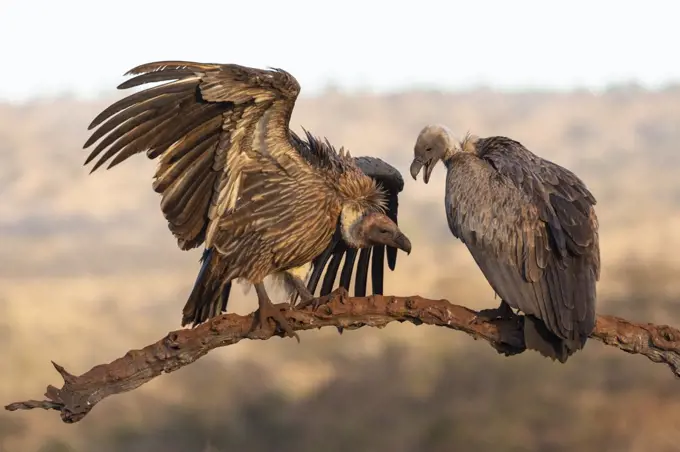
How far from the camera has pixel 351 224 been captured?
6590 millimetres

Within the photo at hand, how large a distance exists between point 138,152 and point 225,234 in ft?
2.95

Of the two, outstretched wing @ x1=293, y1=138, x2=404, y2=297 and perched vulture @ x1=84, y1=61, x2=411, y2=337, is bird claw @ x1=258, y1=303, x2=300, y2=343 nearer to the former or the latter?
perched vulture @ x1=84, y1=61, x2=411, y2=337

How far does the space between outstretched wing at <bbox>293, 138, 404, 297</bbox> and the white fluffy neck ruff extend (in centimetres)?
34

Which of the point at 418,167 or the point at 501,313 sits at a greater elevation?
the point at 418,167

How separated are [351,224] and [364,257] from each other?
1.21 meters

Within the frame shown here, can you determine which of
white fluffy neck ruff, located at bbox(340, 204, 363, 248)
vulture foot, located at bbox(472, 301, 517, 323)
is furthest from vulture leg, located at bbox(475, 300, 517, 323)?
white fluffy neck ruff, located at bbox(340, 204, 363, 248)

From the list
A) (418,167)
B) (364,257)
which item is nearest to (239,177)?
(418,167)

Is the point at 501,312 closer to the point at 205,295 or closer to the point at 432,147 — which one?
the point at 432,147

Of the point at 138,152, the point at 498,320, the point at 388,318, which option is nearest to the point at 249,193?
the point at 138,152

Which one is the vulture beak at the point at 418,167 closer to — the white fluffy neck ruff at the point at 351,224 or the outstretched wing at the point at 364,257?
the outstretched wing at the point at 364,257

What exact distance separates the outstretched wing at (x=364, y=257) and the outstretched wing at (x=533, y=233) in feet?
3.16

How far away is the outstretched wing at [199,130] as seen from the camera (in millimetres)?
5695

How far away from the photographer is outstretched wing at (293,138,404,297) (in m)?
7.35

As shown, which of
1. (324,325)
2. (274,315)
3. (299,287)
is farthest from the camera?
(299,287)
